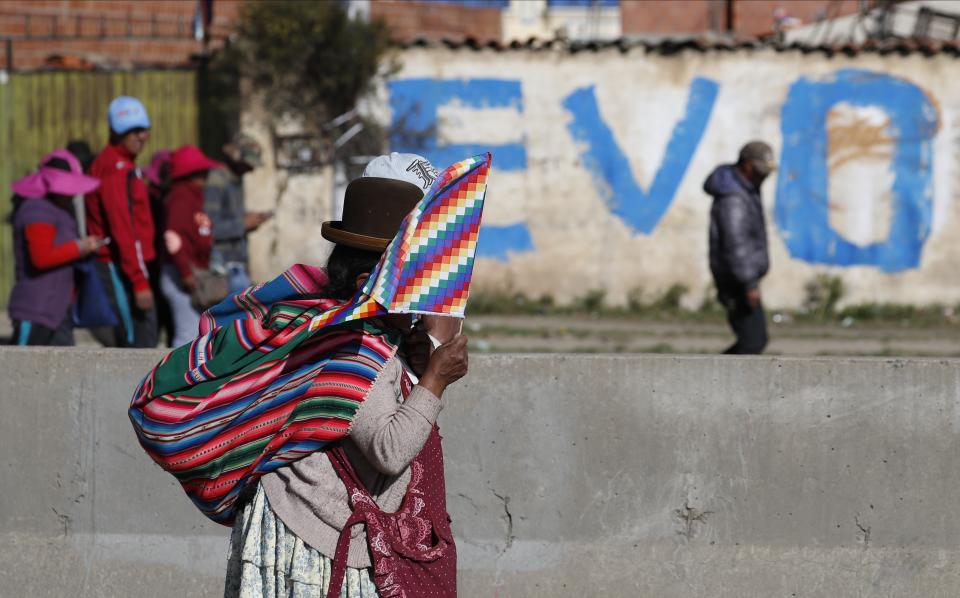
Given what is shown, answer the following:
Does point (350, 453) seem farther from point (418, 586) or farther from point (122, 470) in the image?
point (122, 470)

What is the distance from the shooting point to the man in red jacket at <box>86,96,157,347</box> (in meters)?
7.42

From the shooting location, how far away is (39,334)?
7203 millimetres

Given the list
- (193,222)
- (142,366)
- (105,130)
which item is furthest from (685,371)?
(105,130)

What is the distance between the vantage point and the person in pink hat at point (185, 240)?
773 centimetres

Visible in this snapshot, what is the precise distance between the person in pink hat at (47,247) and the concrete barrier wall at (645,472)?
236 cm

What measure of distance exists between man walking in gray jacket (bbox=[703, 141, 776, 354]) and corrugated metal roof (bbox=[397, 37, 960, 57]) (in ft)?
20.0

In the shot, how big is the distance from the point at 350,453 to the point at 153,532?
2.25m

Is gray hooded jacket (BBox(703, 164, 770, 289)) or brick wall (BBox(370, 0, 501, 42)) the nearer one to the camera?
gray hooded jacket (BBox(703, 164, 770, 289))

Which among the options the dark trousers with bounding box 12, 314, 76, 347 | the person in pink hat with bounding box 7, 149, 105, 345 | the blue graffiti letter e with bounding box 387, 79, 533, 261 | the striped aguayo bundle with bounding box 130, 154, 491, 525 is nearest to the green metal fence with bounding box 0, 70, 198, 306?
the blue graffiti letter e with bounding box 387, 79, 533, 261

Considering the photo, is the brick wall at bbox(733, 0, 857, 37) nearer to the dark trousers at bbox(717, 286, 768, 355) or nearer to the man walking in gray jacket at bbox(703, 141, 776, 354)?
the man walking in gray jacket at bbox(703, 141, 776, 354)

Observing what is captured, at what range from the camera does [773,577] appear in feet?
15.7

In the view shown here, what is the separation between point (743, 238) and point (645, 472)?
3.74m

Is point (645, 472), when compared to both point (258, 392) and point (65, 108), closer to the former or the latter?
point (258, 392)

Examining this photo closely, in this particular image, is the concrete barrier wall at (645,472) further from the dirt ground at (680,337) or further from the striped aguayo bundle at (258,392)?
the dirt ground at (680,337)
